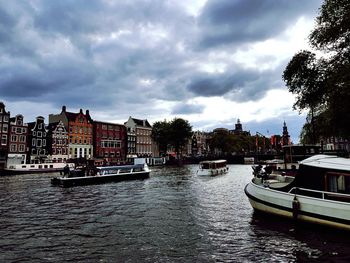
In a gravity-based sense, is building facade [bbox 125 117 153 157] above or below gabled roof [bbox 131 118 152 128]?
below

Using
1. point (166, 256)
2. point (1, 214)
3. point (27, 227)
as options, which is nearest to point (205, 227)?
point (166, 256)

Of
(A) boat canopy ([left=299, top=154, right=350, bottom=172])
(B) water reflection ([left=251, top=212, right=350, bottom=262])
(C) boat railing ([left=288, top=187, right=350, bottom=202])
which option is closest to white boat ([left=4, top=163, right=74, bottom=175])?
(B) water reflection ([left=251, top=212, right=350, bottom=262])

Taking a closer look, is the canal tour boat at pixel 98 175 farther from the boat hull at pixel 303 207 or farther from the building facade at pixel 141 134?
the building facade at pixel 141 134

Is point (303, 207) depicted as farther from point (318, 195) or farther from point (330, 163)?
point (330, 163)

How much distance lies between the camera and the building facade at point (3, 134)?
84.1 meters

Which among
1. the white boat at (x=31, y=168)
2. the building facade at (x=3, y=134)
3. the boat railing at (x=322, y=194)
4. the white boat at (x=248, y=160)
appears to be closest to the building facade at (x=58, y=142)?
the white boat at (x=31, y=168)

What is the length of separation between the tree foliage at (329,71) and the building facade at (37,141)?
8180 centimetres

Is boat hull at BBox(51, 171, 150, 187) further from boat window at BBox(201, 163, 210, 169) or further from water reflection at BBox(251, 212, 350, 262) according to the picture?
water reflection at BBox(251, 212, 350, 262)

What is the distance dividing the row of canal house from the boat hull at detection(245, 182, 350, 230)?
8270 centimetres

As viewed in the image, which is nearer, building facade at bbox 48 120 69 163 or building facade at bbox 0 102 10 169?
building facade at bbox 0 102 10 169

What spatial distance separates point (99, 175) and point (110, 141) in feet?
230

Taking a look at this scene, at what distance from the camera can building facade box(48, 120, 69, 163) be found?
9875cm

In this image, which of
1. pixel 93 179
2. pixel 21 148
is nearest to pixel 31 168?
pixel 21 148

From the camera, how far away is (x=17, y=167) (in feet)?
249
